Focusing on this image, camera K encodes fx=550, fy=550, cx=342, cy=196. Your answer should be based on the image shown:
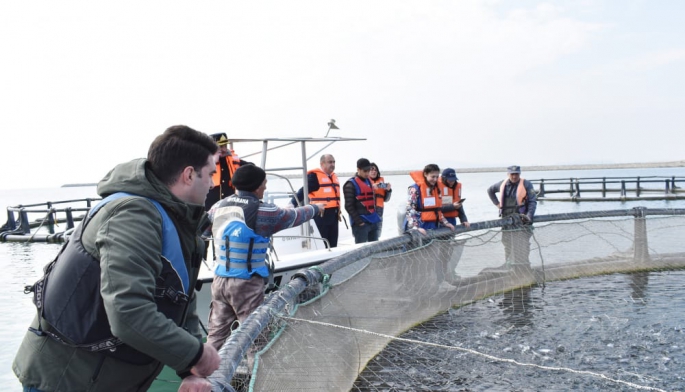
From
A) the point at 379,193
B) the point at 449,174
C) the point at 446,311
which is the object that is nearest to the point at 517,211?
the point at 449,174

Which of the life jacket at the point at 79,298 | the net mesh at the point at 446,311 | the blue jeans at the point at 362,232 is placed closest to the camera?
the life jacket at the point at 79,298

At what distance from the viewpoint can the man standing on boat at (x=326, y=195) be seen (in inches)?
340

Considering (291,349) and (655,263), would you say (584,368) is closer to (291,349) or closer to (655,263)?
(291,349)

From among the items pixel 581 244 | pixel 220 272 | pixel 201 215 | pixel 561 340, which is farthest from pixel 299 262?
pixel 201 215

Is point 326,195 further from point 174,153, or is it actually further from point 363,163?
point 174,153

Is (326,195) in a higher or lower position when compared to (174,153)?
lower

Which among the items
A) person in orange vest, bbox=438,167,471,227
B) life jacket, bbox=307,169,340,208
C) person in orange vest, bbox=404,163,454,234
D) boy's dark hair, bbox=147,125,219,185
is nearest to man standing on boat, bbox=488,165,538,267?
person in orange vest, bbox=438,167,471,227

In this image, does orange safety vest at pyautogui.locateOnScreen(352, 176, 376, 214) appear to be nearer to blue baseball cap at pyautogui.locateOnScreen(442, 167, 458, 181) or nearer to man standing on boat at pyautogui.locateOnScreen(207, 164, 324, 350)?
blue baseball cap at pyautogui.locateOnScreen(442, 167, 458, 181)

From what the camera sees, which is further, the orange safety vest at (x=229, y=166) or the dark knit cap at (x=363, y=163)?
the dark knit cap at (x=363, y=163)

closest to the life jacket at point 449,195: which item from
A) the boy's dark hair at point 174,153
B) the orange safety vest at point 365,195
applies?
the orange safety vest at point 365,195

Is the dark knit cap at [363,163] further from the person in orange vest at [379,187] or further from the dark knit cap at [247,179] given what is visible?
the dark knit cap at [247,179]

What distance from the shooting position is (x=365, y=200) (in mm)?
8711

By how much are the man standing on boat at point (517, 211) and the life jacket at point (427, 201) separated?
92 cm

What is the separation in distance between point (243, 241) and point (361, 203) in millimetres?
4659
